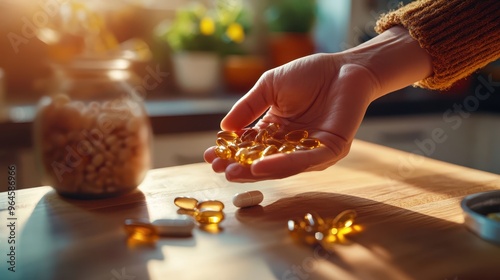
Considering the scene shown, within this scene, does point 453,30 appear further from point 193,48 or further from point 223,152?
point 193,48

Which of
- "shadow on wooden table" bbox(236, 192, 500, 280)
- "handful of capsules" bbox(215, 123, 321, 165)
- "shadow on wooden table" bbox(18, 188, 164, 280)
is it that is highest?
"handful of capsules" bbox(215, 123, 321, 165)

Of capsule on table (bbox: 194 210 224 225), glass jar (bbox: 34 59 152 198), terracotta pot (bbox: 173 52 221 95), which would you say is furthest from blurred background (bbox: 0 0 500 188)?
capsule on table (bbox: 194 210 224 225)

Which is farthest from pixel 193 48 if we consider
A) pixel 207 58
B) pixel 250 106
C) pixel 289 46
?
pixel 250 106

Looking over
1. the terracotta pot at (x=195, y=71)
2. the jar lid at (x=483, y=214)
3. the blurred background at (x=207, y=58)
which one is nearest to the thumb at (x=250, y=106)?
the jar lid at (x=483, y=214)

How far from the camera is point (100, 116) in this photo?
714mm

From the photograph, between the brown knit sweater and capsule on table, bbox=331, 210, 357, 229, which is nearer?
capsule on table, bbox=331, 210, 357, 229

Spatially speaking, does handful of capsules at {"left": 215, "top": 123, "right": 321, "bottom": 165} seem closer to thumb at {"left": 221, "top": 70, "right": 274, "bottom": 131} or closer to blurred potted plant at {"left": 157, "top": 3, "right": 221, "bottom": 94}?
thumb at {"left": 221, "top": 70, "right": 274, "bottom": 131}

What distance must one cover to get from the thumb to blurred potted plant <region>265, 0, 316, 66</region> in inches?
54.4

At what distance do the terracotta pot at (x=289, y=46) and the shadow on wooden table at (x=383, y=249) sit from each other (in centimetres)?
160

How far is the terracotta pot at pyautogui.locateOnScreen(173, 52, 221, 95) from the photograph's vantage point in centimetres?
209

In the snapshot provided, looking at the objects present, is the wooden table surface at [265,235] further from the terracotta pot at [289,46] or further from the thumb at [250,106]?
the terracotta pot at [289,46]

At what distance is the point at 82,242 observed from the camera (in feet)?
2.06

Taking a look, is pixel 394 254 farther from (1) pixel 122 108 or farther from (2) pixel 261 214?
(1) pixel 122 108

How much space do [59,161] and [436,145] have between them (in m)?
1.88
